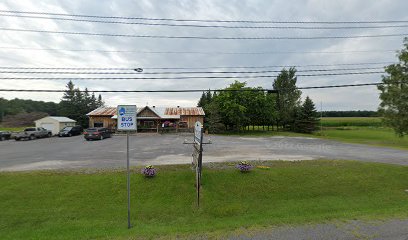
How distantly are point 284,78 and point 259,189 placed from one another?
158 ft

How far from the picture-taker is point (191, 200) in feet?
28.2

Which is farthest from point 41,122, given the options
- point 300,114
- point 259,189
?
point 300,114

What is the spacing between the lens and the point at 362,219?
235 inches

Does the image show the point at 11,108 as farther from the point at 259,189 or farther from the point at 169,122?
the point at 259,189

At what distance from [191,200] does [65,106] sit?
66587 millimetres

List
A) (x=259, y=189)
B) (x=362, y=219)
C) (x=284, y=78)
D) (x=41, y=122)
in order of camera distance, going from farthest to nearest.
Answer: (x=284, y=78), (x=41, y=122), (x=259, y=189), (x=362, y=219)

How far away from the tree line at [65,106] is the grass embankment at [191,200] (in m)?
18.2

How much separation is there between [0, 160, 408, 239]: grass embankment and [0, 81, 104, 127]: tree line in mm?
18178

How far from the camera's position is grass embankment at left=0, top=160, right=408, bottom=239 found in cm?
620

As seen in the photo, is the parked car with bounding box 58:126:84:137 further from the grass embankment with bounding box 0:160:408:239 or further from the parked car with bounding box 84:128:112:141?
the grass embankment with bounding box 0:160:408:239

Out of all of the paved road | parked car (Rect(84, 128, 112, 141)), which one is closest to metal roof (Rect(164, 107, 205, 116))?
parked car (Rect(84, 128, 112, 141))

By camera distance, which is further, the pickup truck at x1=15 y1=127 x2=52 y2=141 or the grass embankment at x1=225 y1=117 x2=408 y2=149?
the pickup truck at x1=15 y1=127 x2=52 y2=141

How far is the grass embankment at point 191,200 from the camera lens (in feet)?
20.3

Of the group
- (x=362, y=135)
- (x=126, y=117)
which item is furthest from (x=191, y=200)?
(x=362, y=135)
